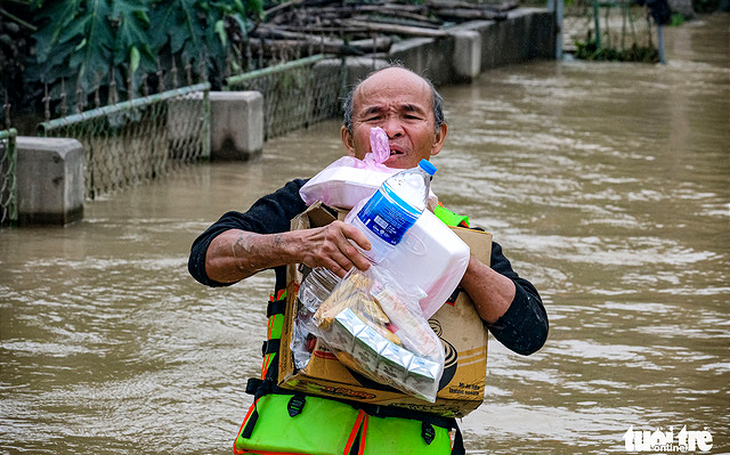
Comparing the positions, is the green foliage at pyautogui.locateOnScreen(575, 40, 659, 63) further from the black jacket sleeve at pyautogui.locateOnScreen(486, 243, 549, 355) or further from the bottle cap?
the bottle cap

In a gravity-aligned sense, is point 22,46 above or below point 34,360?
above

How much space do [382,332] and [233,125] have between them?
23.8 ft

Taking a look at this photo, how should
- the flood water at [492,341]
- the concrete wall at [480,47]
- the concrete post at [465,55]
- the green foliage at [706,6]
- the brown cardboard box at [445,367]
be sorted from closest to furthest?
the brown cardboard box at [445,367]
the flood water at [492,341]
the concrete wall at [480,47]
the concrete post at [465,55]
the green foliage at [706,6]

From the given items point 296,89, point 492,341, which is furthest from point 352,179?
point 296,89

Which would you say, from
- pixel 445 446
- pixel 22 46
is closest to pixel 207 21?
pixel 22 46

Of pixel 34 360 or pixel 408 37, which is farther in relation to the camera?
pixel 408 37

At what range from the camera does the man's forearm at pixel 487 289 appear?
2.58m

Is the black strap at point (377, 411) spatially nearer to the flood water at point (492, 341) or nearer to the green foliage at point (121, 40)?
the flood water at point (492, 341)

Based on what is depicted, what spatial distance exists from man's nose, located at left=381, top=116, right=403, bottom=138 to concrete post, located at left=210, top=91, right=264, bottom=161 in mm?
6696

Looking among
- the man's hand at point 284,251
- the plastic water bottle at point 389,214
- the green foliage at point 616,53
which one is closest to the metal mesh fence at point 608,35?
the green foliage at point 616,53

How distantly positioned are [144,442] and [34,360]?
1.01m

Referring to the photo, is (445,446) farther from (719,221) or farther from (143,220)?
(719,221)

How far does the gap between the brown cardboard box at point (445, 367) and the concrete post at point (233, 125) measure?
6.89m

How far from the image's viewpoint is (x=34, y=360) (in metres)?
5.08
